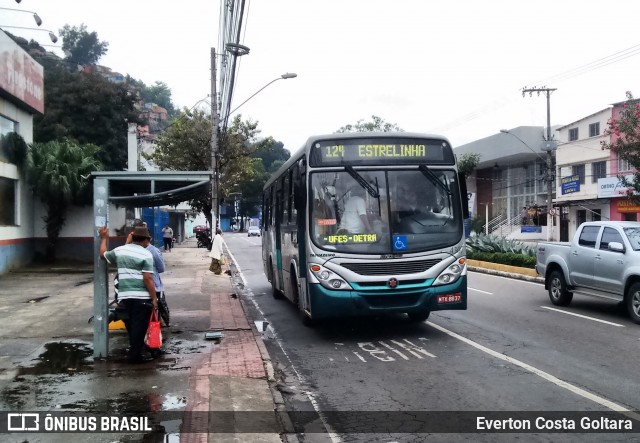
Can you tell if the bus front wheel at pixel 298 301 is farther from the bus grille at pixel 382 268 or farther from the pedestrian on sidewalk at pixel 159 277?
the pedestrian on sidewalk at pixel 159 277

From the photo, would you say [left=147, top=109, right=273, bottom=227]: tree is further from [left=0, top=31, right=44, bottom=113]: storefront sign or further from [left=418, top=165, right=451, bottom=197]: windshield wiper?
[left=418, top=165, right=451, bottom=197]: windshield wiper

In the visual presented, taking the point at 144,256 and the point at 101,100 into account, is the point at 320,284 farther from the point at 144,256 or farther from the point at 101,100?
the point at 101,100

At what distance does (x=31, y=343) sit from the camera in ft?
28.4

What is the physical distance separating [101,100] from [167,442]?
32.1 metres

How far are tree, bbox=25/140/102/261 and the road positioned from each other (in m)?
12.4

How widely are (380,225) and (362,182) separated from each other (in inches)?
29.4

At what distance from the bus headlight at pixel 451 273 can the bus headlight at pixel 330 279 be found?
4.74 feet

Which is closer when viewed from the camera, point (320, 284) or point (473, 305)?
point (320, 284)

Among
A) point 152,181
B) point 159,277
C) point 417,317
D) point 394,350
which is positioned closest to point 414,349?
point 394,350

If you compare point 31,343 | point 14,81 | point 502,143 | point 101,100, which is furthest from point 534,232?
point 31,343

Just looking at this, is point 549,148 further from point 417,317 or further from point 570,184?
point 417,317

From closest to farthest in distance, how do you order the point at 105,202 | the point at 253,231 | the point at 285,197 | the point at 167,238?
1. the point at 105,202
2. the point at 285,197
3. the point at 167,238
4. the point at 253,231

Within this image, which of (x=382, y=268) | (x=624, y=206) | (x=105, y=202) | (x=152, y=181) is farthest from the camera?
(x=624, y=206)

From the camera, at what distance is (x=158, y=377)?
265 inches
